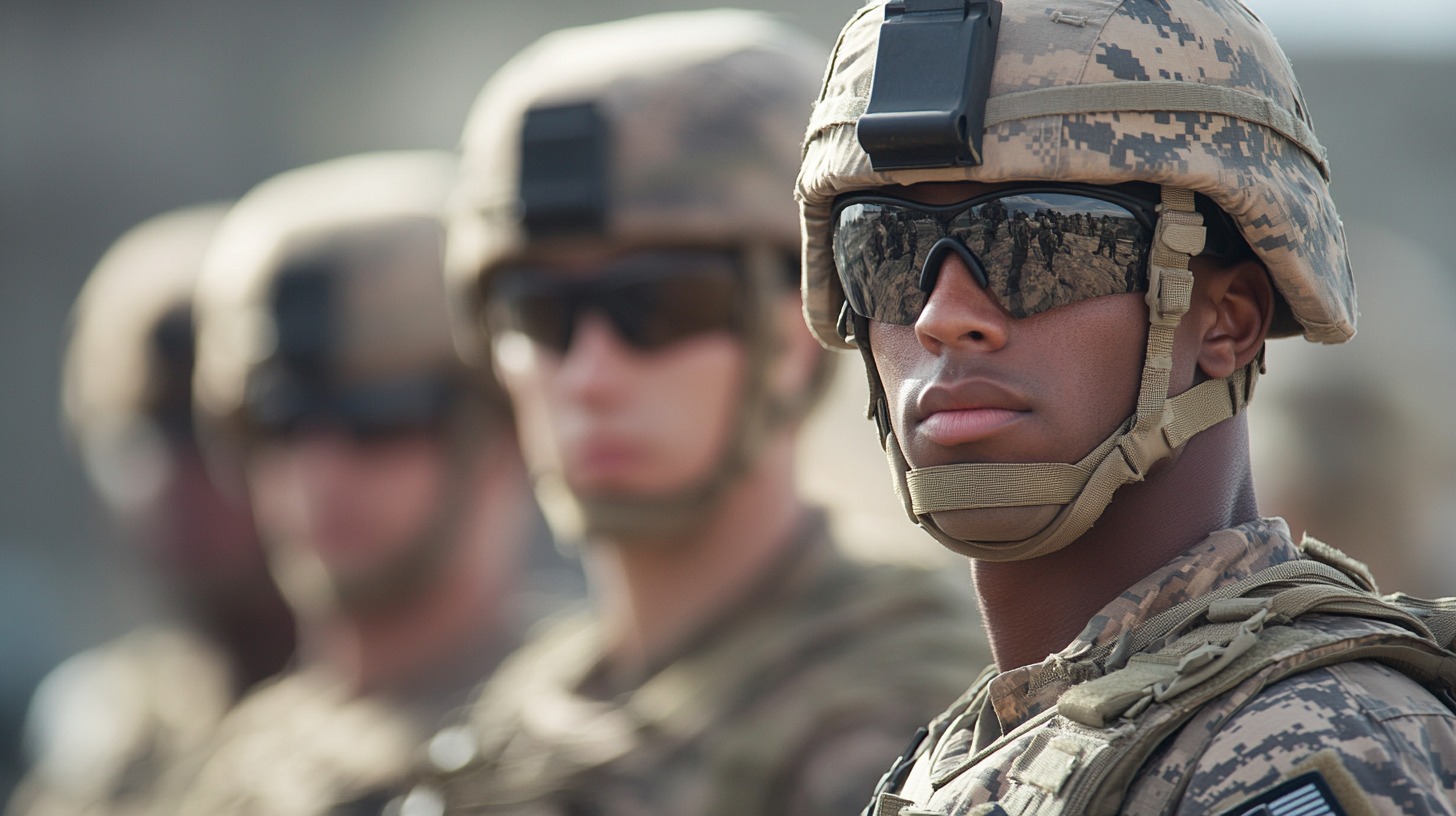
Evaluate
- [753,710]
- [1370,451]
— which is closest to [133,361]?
[753,710]

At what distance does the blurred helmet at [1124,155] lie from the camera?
283 centimetres

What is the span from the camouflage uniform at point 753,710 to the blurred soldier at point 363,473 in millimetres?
1504

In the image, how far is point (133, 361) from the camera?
917cm

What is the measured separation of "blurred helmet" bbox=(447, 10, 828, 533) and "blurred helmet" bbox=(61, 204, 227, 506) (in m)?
3.91

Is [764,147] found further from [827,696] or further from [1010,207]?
[1010,207]

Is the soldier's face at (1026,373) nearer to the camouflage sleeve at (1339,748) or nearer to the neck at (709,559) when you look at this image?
the camouflage sleeve at (1339,748)

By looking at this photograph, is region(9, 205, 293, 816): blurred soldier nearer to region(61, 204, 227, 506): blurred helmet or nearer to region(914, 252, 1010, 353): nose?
region(61, 204, 227, 506): blurred helmet

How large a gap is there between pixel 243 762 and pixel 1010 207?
562 centimetres

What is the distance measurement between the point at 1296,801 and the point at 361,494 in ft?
17.7

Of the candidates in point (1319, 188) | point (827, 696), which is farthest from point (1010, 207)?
point (827, 696)

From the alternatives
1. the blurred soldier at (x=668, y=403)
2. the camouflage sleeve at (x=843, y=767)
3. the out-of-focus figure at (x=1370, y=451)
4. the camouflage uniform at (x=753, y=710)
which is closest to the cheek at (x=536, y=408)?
the blurred soldier at (x=668, y=403)

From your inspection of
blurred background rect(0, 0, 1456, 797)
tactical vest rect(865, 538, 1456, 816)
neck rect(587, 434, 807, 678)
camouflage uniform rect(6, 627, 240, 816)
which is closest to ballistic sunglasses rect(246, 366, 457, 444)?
neck rect(587, 434, 807, 678)

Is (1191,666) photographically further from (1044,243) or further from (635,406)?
(635,406)

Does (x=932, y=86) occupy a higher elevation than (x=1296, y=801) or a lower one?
higher
